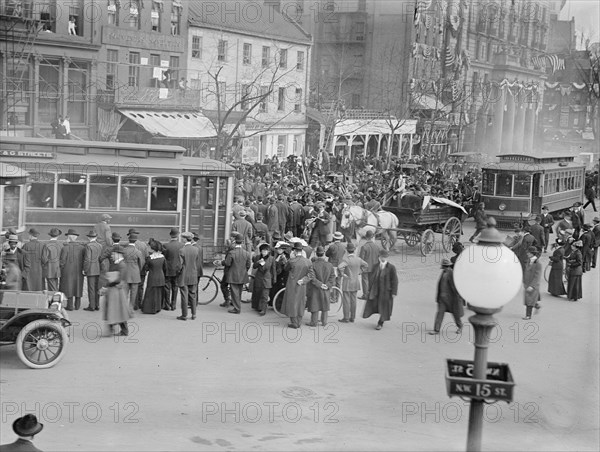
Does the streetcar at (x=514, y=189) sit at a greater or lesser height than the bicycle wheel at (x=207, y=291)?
greater

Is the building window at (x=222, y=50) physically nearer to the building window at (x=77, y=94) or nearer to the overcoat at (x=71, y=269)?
the building window at (x=77, y=94)

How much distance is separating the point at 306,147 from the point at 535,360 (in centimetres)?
3890

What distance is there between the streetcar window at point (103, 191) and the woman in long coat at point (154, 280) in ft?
13.0

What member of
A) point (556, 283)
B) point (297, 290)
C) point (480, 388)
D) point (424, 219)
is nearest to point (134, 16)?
point (424, 219)

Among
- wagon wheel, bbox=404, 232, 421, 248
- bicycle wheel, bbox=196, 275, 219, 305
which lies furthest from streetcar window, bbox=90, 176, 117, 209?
wagon wheel, bbox=404, 232, 421, 248

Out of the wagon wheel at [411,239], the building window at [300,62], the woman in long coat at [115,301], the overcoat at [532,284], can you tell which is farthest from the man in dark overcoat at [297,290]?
the building window at [300,62]

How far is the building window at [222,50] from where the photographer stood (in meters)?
43.8

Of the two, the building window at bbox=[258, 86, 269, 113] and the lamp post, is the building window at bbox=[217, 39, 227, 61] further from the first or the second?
the lamp post

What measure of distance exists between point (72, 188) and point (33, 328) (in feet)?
25.3

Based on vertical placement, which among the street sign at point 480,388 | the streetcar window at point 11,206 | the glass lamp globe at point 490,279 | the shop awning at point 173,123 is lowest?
the street sign at point 480,388

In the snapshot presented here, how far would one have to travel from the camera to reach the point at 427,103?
198ft

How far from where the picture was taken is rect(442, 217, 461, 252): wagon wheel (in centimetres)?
2587

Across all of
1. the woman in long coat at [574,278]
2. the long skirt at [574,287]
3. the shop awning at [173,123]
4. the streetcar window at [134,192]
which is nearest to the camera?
the woman in long coat at [574,278]

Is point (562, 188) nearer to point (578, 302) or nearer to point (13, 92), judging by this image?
point (578, 302)
